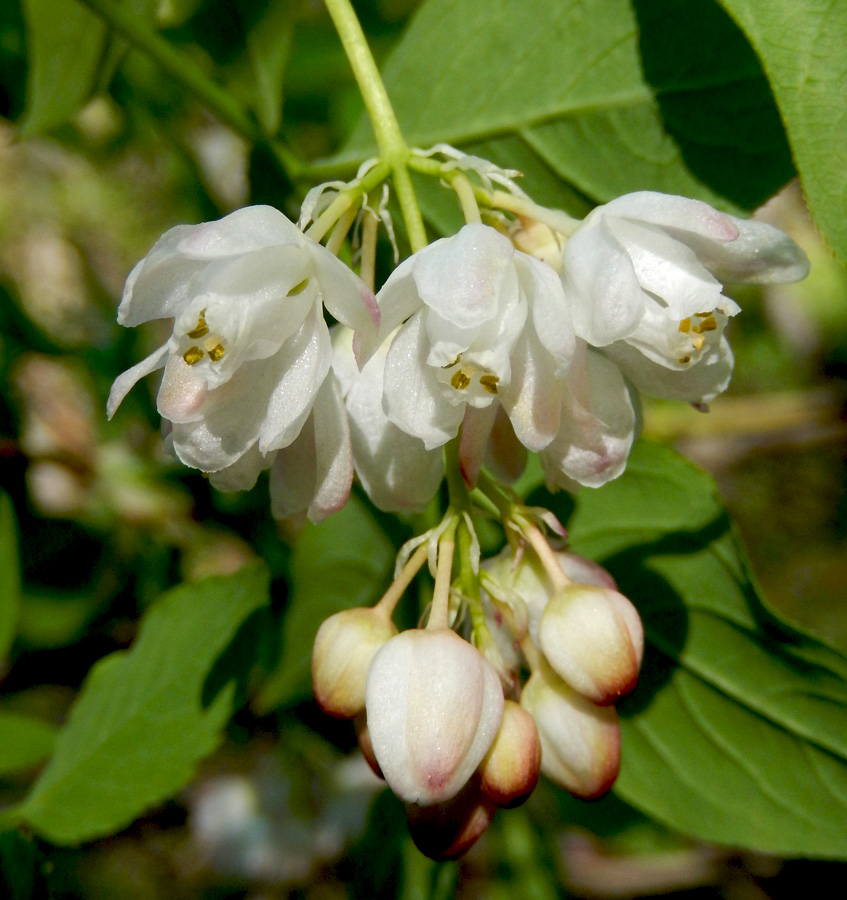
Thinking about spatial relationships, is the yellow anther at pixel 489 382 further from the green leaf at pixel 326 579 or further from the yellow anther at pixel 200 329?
the green leaf at pixel 326 579

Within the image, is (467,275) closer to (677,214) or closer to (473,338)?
(473,338)

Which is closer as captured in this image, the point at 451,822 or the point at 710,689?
the point at 451,822

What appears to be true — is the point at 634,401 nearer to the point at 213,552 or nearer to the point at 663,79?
the point at 663,79

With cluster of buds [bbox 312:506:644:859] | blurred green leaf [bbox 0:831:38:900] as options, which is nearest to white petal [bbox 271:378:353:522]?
cluster of buds [bbox 312:506:644:859]

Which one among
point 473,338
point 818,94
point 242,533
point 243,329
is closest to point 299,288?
point 243,329

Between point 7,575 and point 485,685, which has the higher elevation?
point 485,685

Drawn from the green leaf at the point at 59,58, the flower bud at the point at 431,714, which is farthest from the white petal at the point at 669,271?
the green leaf at the point at 59,58
